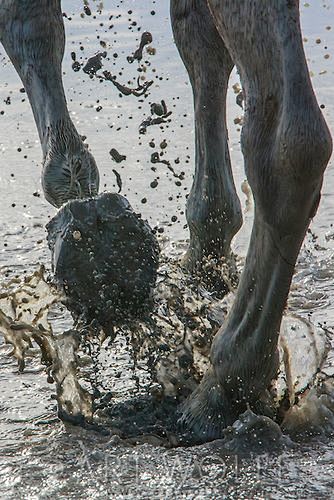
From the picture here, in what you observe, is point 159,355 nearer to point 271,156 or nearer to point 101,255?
point 101,255

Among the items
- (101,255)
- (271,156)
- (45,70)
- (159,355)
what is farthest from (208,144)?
(271,156)

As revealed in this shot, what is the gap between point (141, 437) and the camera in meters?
4.20

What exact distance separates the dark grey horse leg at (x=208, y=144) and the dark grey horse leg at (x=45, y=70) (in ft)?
2.10

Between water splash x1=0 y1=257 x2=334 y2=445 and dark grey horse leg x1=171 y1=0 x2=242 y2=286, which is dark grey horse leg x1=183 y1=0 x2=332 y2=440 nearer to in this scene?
water splash x1=0 y1=257 x2=334 y2=445

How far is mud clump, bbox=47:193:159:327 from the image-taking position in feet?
13.8

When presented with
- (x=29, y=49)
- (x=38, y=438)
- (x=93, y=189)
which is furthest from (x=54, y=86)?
(x=38, y=438)

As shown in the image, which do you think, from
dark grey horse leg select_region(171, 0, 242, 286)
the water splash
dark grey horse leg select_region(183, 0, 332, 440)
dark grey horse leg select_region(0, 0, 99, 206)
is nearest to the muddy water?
the water splash

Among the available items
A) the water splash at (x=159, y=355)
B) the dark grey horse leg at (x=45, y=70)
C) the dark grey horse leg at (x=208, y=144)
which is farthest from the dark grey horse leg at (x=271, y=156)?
the dark grey horse leg at (x=208, y=144)

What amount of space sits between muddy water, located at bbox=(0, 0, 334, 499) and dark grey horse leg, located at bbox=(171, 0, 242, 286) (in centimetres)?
55

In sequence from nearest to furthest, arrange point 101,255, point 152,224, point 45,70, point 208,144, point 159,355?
point 101,255, point 159,355, point 45,70, point 208,144, point 152,224

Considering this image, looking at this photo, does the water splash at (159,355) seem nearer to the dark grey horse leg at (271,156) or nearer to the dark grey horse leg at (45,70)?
the dark grey horse leg at (271,156)

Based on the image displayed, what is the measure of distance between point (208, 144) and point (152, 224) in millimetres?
1627

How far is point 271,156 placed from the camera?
143 inches

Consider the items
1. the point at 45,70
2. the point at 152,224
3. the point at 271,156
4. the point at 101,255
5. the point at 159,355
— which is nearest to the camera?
the point at 271,156
